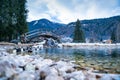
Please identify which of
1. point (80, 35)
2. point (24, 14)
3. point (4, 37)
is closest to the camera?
point (4, 37)

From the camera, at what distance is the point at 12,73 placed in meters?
5.46

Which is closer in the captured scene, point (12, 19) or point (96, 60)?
point (96, 60)

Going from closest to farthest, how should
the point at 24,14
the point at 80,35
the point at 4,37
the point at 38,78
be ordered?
the point at 38,78
the point at 4,37
the point at 24,14
the point at 80,35

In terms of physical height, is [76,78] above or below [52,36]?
below

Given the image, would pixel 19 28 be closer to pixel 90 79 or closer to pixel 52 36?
pixel 52 36

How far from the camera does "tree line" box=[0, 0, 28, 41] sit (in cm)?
3909

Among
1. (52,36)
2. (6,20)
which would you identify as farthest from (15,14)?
(52,36)

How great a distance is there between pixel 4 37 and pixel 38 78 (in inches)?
1607

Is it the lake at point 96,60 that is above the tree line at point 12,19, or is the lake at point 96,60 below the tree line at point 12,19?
below

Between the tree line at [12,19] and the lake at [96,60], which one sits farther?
the tree line at [12,19]

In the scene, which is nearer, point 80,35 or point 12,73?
point 12,73

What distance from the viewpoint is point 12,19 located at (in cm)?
4403

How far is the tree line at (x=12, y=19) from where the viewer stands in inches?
1539

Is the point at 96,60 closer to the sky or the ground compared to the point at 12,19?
closer to the ground
